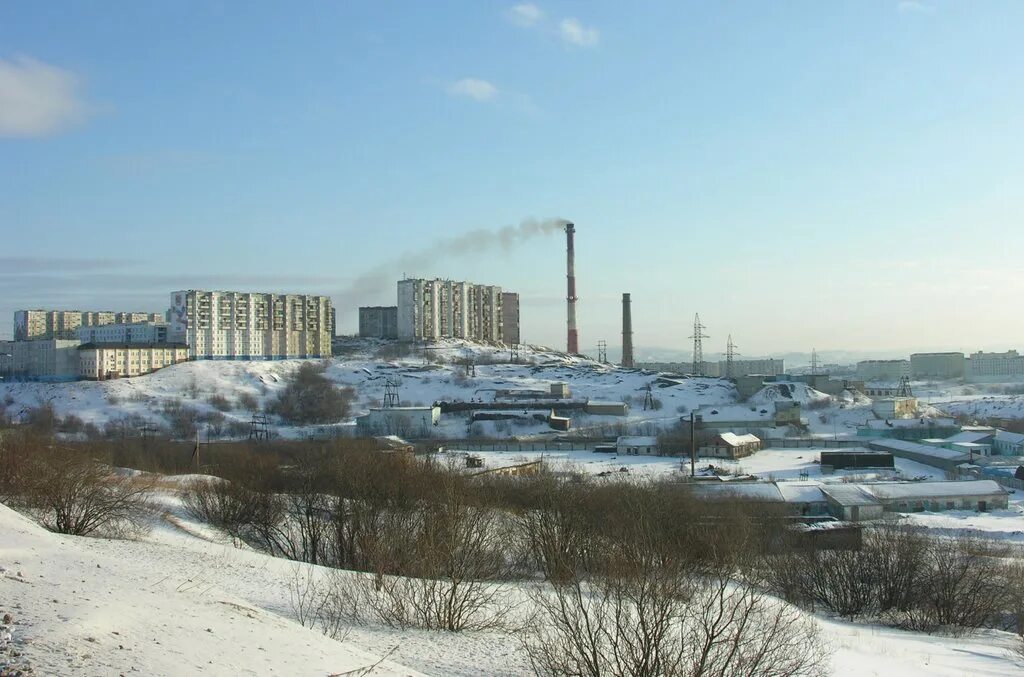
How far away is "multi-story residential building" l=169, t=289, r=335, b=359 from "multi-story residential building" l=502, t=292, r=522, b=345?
25.0 meters

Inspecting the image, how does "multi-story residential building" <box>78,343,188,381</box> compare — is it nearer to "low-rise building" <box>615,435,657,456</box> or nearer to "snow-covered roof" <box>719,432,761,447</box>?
"low-rise building" <box>615,435,657,456</box>

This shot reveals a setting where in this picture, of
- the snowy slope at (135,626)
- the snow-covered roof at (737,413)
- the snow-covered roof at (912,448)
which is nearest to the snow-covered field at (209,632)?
the snowy slope at (135,626)

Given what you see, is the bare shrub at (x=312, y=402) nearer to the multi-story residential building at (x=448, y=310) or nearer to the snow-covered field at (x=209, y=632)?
the multi-story residential building at (x=448, y=310)

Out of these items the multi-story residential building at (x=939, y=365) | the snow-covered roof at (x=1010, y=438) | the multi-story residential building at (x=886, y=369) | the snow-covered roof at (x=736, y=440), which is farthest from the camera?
the multi-story residential building at (x=886, y=369)

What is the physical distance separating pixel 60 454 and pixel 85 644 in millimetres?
14050

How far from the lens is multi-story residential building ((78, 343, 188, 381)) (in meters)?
62.2

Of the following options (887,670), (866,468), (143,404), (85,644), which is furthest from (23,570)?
(143,404)

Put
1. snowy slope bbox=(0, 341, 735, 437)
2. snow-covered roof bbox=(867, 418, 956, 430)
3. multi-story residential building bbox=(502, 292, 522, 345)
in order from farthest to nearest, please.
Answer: multi-story residential building bbox=(502, 292, 522, 345) → snowy slope bbox=(0, 341, 735, 437) → snow-covered roof bbox=(867, 418, 956, 430)

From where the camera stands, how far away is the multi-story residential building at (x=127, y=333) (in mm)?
72500

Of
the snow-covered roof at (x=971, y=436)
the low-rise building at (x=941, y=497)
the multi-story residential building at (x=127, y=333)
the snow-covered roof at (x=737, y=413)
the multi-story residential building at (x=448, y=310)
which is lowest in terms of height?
the low-rise building at (x=941, y=497)

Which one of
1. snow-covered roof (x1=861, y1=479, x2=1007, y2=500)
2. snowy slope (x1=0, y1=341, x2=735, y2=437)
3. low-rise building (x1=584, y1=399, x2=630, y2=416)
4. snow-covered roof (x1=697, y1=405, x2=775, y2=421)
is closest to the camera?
snow-covered roof (x1=861, y1=479, x2=1007, y2=500)

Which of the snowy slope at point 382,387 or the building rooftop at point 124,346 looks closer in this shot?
the snowy slope at point 382,387

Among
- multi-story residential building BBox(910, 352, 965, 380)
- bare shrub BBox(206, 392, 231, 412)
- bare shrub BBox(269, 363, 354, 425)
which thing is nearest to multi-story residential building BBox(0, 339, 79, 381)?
bare shrub BBox(206, 392, 231, 412)

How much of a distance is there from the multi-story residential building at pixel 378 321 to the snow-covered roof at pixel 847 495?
69622 millimetres
